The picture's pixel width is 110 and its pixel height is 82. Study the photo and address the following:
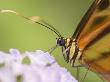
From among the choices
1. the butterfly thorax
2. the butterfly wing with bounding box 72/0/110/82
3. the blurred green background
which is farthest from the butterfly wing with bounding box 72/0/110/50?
the blurred green background

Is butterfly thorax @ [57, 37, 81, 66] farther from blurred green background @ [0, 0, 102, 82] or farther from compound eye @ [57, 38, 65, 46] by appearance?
blurred green background @ [0, 0, 102, 82]

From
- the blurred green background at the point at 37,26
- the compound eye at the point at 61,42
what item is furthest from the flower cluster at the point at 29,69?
the blurred green background at the point at 37,26

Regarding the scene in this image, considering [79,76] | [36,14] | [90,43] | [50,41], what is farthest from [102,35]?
[36,14]

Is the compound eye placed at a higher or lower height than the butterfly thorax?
higher

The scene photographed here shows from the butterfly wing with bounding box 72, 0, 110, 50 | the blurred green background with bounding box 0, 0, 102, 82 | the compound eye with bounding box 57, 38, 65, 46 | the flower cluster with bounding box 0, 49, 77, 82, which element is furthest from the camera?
the blurred green background with bounding box 0, 0, 102, 82

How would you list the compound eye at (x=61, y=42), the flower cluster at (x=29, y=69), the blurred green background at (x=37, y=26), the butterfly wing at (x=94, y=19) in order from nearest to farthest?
the flower cluster at (x=29, y=69) < the butterfly wing at (x=94, y=19) < the compound eye at (x=61, y=42) < the blurred green background at (x=37, y=26)

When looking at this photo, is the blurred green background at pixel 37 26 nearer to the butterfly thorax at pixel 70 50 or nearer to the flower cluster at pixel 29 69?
the butterfly thorax at pixel 70 50
